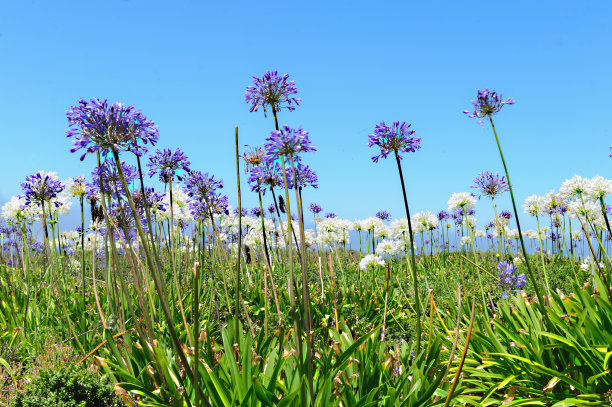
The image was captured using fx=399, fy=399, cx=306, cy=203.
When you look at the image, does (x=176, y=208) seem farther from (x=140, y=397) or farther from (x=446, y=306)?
(x=446, y=306)

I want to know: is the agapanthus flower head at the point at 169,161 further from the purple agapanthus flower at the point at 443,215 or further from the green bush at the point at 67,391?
the purple agapanthus flower at the point at 443,215

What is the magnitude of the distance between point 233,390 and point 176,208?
11.0ft

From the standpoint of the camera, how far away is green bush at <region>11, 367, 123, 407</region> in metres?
3.12

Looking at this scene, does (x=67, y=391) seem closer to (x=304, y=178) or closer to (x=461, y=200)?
(x=304, y=178)

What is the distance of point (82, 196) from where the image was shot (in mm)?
5012

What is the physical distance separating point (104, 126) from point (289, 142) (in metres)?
0.93

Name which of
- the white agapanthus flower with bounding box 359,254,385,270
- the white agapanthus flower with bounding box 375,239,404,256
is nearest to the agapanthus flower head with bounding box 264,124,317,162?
the white agapanthus flower with bounding box 359,254,385,270

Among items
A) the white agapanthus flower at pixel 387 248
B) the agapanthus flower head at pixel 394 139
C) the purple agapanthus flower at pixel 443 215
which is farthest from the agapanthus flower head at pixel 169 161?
the purple agapanthus flower at pixel 443 215

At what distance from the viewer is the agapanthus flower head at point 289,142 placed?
209cm

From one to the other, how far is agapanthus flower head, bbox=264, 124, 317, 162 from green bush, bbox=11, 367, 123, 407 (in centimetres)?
258

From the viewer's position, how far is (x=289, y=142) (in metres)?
2.11

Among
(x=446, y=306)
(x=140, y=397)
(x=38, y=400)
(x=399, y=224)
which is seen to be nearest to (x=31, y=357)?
→ (x=38, y=400)

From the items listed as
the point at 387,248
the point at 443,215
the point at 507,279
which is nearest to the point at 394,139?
the point at 507,279

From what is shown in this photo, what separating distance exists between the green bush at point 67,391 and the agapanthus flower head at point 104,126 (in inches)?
85.5
